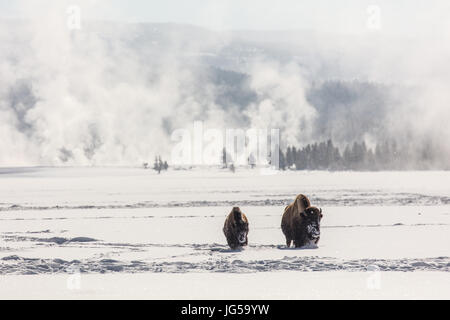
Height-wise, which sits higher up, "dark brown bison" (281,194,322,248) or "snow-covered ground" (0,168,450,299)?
"dark brown bison" (281,194,322,248)

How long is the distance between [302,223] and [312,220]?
327mm

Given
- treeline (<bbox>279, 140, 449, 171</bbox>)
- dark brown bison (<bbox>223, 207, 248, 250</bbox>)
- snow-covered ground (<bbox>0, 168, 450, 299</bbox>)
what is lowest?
snow-covered ground (<bbox>0, 168, 450, 299</bbox>)

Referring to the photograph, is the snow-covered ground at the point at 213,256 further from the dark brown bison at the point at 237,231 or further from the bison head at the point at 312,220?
the bison head at the point at 312,220

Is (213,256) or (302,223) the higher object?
(302,223)

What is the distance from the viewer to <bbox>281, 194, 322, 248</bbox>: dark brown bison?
18.6 m

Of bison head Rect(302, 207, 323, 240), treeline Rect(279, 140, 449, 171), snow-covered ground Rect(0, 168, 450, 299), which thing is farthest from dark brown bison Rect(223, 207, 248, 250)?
treeline Rect(279, 140, 449, 171)

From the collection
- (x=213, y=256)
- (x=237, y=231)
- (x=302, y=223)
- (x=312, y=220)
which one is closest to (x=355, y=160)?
(x=302, y=223)

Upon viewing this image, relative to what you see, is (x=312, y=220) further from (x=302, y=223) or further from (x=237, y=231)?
(x=237, y=231)

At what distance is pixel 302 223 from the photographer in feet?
62.0

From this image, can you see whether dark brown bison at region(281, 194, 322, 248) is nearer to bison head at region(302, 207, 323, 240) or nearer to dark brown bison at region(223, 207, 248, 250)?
bison head at region(302, 207, 323, 240)

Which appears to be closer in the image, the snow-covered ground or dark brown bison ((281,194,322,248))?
the snow-covered ground

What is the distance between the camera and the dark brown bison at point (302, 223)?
1861cm
